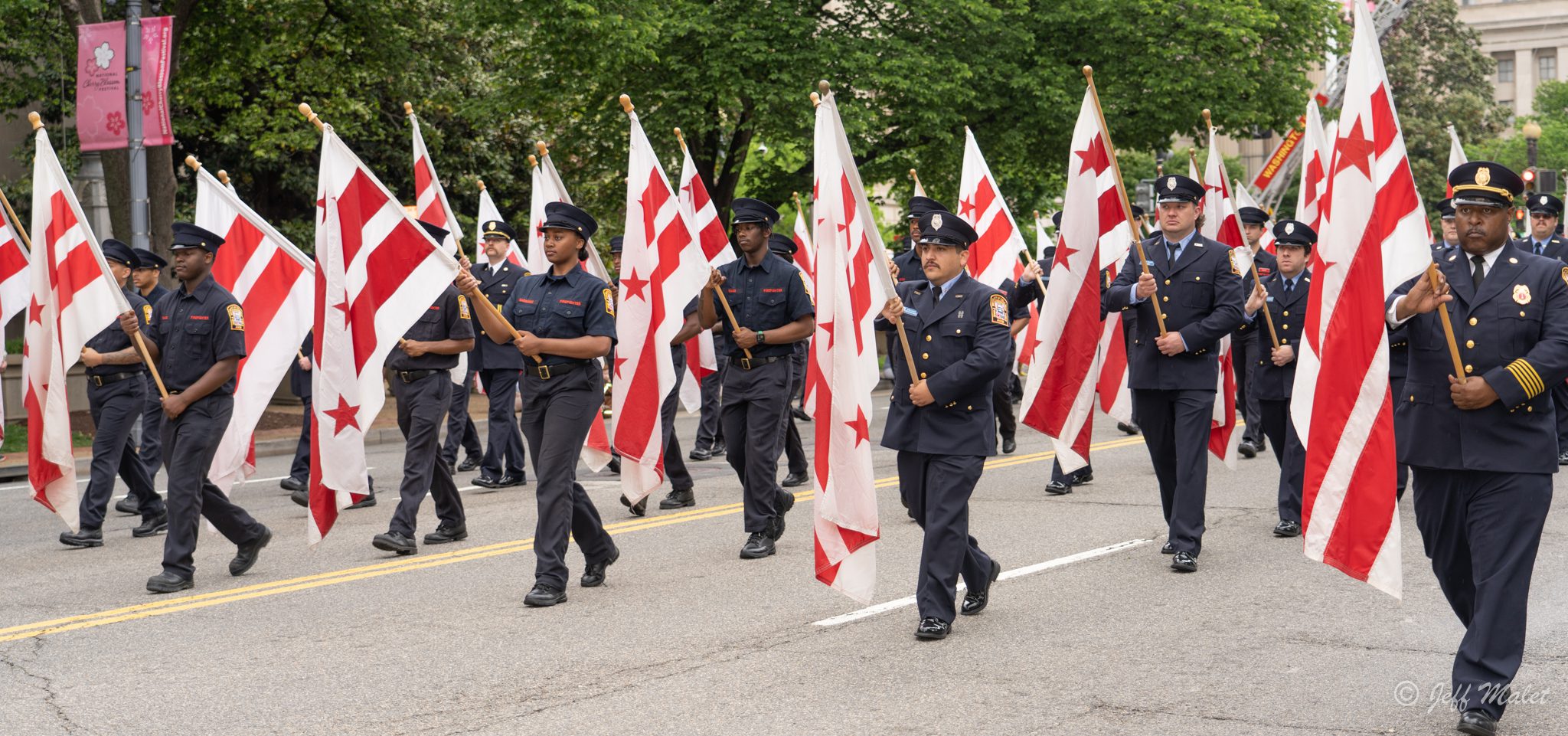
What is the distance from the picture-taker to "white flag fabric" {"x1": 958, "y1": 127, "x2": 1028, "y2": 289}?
13.8 m

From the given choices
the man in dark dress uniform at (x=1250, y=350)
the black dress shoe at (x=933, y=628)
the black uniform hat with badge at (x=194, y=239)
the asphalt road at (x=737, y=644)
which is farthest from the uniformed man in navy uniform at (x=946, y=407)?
the man in dark dress uniform at (x=1250, y=350)

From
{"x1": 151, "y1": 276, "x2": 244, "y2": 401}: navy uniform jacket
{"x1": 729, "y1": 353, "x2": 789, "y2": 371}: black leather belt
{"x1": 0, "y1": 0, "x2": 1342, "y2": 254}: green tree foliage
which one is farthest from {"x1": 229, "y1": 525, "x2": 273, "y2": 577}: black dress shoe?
{"x1": 0, "y1": 0, "x2": 1342, "y2": 254}: green tree foliage

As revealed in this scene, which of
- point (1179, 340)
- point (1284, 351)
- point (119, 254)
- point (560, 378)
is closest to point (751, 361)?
point (560, 378)

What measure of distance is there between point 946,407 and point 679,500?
4.71 m

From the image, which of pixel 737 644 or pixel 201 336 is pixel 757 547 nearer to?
pixel 737 644

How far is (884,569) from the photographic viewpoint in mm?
8477

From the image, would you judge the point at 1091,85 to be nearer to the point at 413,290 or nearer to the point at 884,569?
the point at 884,569

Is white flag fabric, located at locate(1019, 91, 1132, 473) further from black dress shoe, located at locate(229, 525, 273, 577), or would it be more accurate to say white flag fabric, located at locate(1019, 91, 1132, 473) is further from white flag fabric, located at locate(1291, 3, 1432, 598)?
black dress shoe, located at locate(229, 525, 273, 577)

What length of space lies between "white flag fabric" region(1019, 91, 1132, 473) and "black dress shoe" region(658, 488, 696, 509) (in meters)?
3.45

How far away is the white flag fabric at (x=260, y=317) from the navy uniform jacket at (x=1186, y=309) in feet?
15.9

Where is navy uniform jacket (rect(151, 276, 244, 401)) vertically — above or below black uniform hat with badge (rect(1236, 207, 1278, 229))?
below

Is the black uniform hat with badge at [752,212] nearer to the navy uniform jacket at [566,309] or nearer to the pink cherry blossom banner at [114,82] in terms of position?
the navy uniform jacket at [566,309]

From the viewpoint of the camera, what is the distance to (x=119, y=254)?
10.9 meters

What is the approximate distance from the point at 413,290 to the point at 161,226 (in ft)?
40.5
